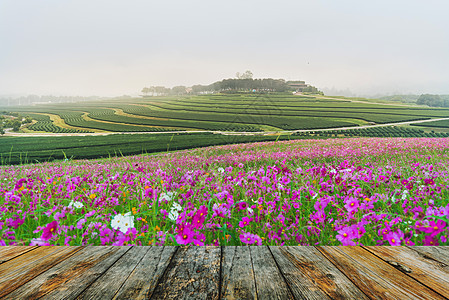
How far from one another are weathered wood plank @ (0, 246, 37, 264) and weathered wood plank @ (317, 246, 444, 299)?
2.09 metres

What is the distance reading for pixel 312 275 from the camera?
1.32 m

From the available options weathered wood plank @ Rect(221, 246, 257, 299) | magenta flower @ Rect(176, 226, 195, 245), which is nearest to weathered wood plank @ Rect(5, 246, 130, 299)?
magenta flower @ Rect(176, 226, 195, 245)

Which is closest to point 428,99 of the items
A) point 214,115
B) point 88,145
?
point 214,115

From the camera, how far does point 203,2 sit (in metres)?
9.05

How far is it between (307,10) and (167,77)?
7.44 metres

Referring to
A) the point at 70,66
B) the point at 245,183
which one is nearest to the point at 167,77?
the point at 70,66

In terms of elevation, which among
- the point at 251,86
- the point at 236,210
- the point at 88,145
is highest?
the point at 251,86

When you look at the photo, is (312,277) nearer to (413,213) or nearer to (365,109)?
(413,213)

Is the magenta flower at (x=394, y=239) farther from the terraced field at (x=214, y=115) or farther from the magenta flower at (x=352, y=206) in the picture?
the terraced field at (x=214, y=115)

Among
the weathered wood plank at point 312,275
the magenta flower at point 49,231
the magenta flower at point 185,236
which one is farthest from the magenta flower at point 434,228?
the magenta flower at point 49,231

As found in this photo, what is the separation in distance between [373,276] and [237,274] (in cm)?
73

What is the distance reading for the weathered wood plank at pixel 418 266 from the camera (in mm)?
1271

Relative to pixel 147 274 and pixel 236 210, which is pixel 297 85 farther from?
pixel 147 274

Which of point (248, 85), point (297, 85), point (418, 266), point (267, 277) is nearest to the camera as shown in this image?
point (267, 277)
